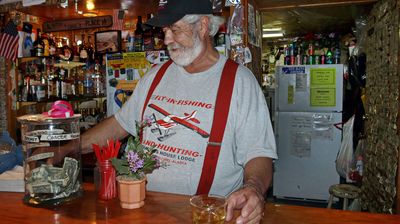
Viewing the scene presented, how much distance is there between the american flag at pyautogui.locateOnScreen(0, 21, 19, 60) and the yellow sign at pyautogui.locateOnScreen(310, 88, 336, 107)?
12.0ft

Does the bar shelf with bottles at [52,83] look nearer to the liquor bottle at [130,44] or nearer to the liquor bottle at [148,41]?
the liquor bottle at [130,44]

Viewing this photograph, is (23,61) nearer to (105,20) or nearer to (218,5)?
(105,20)

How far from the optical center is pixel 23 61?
144 inches

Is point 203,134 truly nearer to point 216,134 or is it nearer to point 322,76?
point 216,134

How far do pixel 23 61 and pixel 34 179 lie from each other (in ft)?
9.23

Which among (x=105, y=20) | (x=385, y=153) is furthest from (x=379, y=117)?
(x=105, y=20)

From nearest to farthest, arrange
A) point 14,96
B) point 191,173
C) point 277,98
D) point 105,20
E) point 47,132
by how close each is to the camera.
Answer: point 47,132, point 191,173, point 105,20, point 14,96, point 277,98

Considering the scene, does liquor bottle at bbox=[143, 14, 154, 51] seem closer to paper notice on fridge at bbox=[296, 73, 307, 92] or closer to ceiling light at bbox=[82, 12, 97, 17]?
ceiling light at bbox=[82, 12, 97, 17]

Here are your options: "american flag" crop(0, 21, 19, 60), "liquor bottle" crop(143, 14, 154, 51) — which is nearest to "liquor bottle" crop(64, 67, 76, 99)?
"american flag" crop(0, 21, 19, 60)

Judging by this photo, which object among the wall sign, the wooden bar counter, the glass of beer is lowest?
the wooden bar counter

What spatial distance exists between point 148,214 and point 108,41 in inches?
101

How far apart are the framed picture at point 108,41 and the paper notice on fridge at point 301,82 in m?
2.62

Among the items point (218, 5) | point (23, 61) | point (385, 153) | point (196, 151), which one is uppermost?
point (218, 5)

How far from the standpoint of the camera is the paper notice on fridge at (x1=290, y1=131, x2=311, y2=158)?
4.76m
